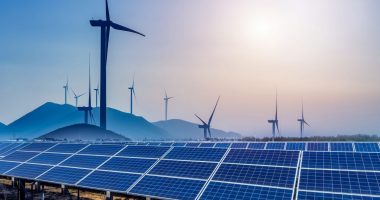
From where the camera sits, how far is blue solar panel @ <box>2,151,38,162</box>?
31.0 meters

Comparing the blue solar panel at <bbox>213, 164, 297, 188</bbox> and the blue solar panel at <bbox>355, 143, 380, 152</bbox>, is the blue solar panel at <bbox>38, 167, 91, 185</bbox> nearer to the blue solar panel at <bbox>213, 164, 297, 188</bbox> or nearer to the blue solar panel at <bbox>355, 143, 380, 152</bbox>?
the blue solar panel at <bbox>213, 164, 297, 188</bbox>

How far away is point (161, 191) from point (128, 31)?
8515 centimetres

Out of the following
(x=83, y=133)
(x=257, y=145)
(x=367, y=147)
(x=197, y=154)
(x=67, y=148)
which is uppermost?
(x=367, y=147)

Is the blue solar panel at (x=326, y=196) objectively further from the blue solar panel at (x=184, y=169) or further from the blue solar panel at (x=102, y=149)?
the blue solar panel at (x=102, y=149)

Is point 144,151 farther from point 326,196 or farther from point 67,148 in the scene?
point 326,196

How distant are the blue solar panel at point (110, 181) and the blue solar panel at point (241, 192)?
208 inches

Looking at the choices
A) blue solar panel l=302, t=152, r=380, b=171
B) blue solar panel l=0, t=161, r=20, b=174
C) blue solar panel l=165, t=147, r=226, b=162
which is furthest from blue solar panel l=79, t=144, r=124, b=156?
blue solar panel l=302, t=152, r=380, b=171

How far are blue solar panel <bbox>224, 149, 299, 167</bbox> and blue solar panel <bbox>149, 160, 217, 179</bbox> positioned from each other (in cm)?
162

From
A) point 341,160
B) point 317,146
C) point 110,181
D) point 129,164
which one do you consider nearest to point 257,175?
point 341,160

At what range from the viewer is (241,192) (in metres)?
17.0

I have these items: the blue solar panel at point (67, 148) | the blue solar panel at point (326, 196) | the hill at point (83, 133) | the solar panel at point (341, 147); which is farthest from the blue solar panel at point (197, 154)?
the hill at point (83, 133)

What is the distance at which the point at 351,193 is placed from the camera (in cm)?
1559

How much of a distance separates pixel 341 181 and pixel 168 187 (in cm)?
912

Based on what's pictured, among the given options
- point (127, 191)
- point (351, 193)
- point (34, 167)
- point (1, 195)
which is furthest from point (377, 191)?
point (1, 195)
